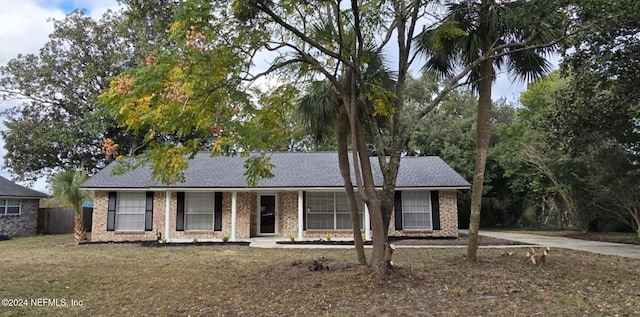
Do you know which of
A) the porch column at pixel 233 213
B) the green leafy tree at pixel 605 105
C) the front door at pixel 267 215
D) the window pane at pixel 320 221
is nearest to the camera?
the green leafy tree at pixel 605 105

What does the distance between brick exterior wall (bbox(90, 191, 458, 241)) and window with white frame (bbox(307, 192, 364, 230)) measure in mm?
267

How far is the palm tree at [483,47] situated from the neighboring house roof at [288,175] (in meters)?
6.89

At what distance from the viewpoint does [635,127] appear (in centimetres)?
1291

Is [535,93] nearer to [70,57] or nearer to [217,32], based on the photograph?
[217,32]

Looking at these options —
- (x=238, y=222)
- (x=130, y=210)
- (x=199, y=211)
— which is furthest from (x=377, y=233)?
(x=130, y=210)

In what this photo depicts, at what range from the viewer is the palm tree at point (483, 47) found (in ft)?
28.1

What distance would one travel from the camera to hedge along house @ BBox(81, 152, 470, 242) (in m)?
16.6

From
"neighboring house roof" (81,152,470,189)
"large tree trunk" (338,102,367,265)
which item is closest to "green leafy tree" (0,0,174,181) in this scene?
"neighboring house roof" (81,152,470,189)

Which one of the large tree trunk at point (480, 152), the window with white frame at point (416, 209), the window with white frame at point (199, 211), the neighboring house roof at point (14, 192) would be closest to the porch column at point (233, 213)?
the window with white frame at point (199, 211)

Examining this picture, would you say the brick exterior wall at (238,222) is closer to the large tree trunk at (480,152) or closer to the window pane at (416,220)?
the window pane at (416,220)

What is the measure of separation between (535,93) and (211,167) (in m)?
16.8

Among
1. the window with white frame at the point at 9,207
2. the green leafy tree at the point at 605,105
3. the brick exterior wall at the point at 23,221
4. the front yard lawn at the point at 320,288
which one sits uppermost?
the green leafy tree at the point at 605,105

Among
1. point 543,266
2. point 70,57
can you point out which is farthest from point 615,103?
point 70,57

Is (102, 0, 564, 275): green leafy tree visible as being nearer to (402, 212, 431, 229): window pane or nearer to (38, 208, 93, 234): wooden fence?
(402, 212, 431, 229): window pane
